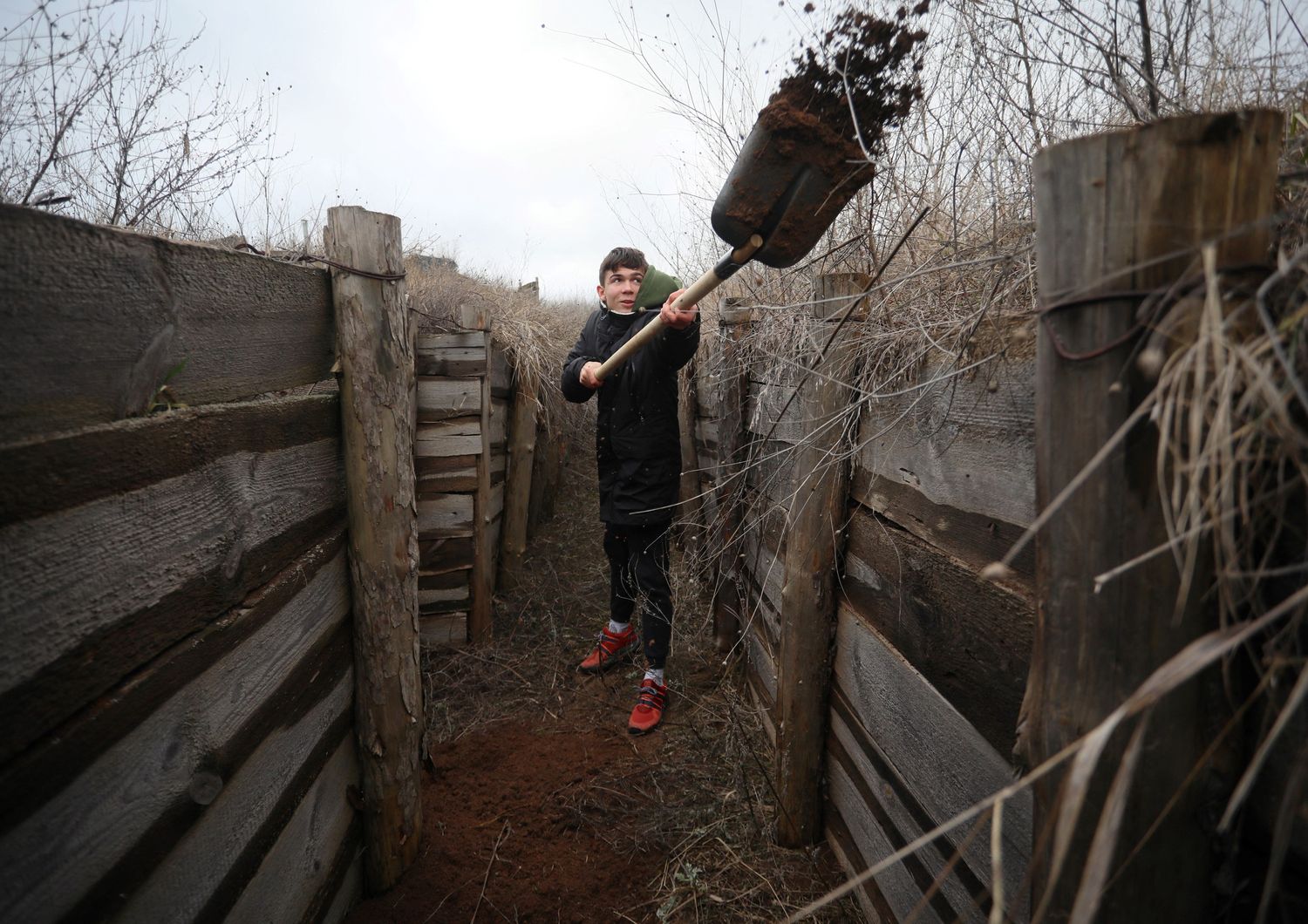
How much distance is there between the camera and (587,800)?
295 centimetres

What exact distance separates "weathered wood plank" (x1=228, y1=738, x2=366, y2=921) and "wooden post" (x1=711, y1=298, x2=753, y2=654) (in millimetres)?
1976

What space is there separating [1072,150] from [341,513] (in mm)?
2087

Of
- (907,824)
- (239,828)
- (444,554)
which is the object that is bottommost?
(907,824)

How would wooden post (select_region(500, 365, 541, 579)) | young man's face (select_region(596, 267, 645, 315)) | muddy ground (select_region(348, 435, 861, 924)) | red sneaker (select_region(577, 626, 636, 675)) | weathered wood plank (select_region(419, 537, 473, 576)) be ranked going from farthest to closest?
wooden post (select_region(500, 365, 541, 579)) → weathered wood plank (select_region(419, 537, 473, 576)) → red sneaker (select_region(577, 626, 636, 675)) → young man's face (select_region(596, 267, 645, 315)) → muddy ground (select_region(348, 435, 861, 924))

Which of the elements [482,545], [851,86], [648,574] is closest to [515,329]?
[482,545]

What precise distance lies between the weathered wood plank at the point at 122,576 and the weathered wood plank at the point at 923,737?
5.44 ft

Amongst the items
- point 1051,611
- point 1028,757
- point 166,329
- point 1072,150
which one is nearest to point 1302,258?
point 1072,150

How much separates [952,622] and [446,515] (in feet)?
11.0

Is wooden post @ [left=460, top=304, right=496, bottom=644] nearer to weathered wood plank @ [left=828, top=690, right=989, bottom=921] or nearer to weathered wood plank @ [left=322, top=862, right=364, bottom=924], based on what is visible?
weathered wood plank @ [left=322, top=862, right=364, bottom=924]

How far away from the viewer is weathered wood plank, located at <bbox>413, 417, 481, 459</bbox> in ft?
13.5

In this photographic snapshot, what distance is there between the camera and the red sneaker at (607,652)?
4.08 m

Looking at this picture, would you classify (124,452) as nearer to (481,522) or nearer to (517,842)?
(517,842)

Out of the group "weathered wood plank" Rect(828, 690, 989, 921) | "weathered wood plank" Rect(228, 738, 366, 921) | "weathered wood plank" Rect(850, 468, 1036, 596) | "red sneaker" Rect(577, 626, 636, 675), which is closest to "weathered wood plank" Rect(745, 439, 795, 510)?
"weathered wood plank" Rect(850, 468, 1036, 596)

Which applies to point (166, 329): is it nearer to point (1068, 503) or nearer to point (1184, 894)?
point (1068, 503)
